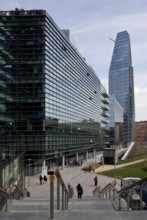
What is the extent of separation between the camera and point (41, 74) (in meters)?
→ 68.6

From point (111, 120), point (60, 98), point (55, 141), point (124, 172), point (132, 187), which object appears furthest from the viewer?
point (111, 120)

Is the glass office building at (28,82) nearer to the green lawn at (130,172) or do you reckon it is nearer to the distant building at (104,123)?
the green lawn at (130,172)

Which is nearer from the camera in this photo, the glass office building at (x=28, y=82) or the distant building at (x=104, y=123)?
the glass office building at (x=28, y=82)

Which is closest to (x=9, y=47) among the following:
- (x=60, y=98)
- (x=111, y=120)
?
(x=60, y=98)

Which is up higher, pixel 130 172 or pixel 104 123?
pixel 104 123

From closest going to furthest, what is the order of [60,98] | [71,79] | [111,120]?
[60,98], [71,79], [111,120]

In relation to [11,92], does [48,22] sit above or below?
above

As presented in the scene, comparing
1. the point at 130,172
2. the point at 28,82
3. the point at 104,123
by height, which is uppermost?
the point at 28,82

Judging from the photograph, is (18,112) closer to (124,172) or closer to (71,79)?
(124,172)

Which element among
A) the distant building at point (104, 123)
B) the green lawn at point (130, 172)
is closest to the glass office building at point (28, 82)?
the green lawn at point (130, 172)

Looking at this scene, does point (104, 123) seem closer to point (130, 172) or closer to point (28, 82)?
point (28, 82)

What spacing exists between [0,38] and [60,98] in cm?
1879

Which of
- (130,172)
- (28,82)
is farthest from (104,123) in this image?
(130,172)

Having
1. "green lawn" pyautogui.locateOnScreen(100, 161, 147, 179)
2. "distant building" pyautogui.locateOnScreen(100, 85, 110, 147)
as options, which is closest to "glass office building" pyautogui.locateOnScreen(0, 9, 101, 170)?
"green lawn" pyautogui.locateOnScreen(100, 161, 147, 179)
